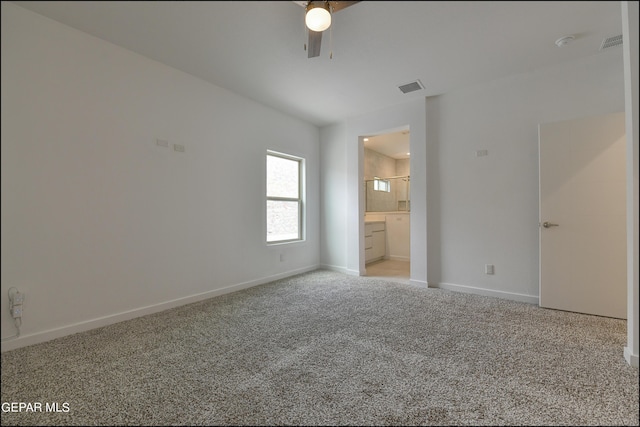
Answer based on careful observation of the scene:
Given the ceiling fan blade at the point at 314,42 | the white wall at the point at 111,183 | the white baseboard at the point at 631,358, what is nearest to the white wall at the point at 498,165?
the white baseboard at the point at 631,358

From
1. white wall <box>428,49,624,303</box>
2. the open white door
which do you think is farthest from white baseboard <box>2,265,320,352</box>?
the open white door

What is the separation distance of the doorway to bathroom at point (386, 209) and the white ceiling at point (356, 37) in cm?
152

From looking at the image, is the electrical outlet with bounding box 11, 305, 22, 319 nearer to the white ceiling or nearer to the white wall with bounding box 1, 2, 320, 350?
the white wall with bounding box 1, 2, 320, 350

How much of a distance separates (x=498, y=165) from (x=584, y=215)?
2.99 ft

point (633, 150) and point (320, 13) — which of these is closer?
point (633, 150)

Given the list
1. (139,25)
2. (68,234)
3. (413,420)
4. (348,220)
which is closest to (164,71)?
(139,25)

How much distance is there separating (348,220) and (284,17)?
2.92 meters

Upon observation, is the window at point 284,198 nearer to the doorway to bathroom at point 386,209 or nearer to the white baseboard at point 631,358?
the doorway to bathroom at point 386,209

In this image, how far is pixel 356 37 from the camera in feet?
7.65

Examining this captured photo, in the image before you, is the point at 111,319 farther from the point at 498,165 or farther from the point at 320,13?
the point at 498,165

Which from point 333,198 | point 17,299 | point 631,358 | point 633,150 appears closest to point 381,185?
point 333,198

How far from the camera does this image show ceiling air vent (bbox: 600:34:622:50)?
2.32 meters

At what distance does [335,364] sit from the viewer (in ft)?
5.63

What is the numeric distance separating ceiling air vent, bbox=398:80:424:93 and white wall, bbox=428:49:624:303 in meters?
0.40
